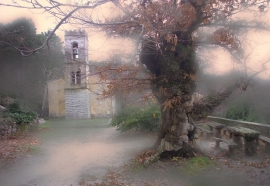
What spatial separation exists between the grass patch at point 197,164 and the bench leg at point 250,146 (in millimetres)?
1265

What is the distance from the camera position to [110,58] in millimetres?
7516

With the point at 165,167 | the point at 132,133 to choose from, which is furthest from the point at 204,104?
the point at 132,133

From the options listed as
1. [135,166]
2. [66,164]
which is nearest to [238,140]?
[135,166]

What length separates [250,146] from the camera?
709 centimetres

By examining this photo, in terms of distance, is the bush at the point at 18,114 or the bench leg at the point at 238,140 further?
the bush at the point at 18,114

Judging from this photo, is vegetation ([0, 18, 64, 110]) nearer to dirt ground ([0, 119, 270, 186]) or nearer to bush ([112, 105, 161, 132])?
bush ([112, 105, 161, 132])

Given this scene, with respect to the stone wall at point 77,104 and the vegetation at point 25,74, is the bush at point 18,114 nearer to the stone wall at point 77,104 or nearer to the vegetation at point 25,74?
the vegetation at point 25,74

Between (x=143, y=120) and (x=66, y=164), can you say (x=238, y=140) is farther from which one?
(x=66, y=164)

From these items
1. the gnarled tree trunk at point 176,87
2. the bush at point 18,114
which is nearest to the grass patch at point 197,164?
the gnarled tree trunk at point 176,87

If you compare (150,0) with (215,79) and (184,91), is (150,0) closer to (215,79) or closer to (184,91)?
(184,91)

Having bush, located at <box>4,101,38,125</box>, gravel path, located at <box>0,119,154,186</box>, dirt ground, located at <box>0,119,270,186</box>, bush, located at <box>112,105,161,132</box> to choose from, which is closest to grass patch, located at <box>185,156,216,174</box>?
dirt ground, located at <box>0,119,270,186</box>

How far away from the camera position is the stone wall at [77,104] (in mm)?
29828

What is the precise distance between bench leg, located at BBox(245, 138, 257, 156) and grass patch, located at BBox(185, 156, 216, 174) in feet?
4.15

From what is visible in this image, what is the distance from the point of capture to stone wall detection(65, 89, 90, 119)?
2983cm
